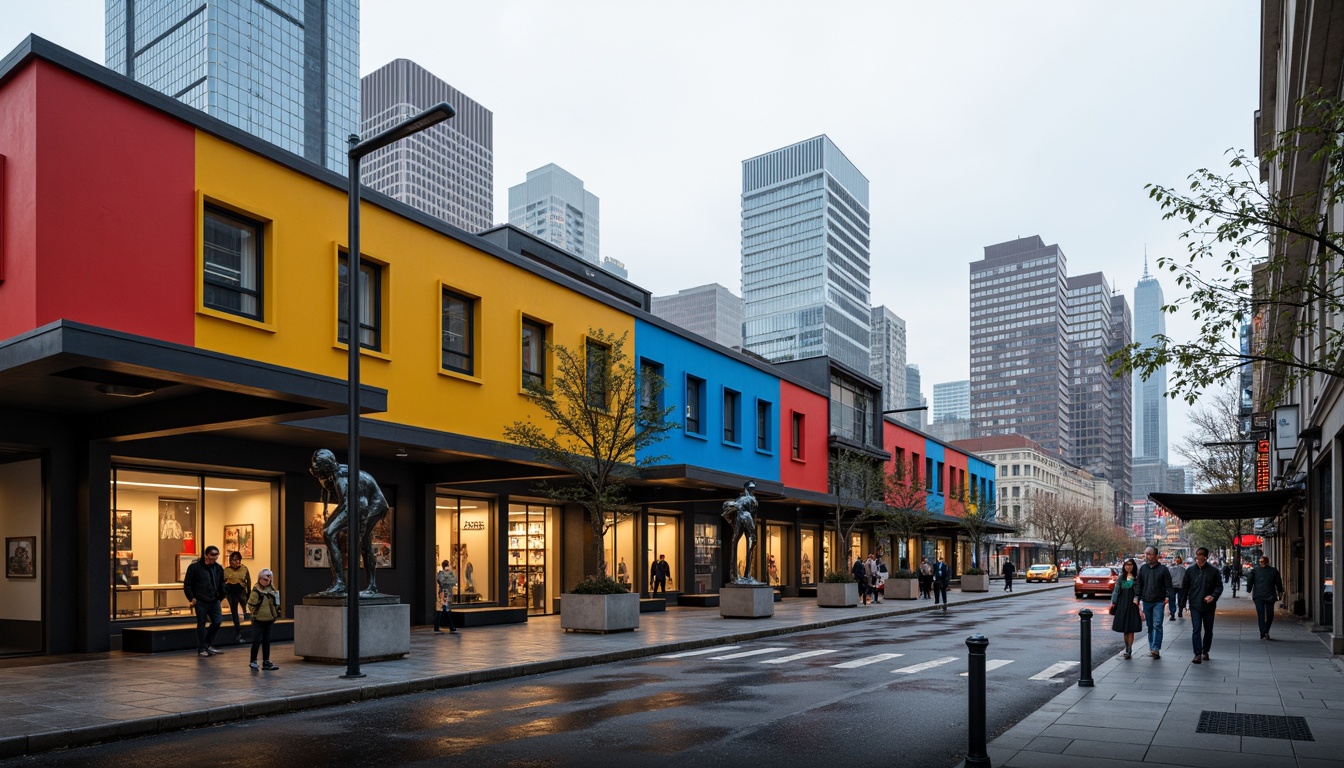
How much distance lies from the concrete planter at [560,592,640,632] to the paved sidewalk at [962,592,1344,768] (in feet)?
30.9

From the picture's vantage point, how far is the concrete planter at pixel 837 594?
3278 cm

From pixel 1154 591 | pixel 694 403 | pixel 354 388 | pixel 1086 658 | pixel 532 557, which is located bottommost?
pixel 532 557

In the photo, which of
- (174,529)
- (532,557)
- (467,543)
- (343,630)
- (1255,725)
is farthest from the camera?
(532,557)

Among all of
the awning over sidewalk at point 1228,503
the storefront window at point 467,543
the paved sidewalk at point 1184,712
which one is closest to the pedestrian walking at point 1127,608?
the paved sidewalk at point 1184,712

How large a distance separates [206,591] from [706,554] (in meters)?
21.3

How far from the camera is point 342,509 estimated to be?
15.7m

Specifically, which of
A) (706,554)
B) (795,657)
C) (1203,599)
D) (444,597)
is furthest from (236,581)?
(706,554)

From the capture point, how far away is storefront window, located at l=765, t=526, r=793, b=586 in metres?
40.1

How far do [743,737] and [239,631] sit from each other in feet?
37.6

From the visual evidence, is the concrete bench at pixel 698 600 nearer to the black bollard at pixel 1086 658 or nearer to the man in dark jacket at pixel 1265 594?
the man in dark jacket at pixel 1265 594

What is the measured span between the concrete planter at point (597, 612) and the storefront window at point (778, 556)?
18901mm

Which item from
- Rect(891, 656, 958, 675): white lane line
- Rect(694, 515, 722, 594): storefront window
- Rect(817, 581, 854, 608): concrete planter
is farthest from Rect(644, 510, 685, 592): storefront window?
Rect(891, 656, 958, 675): white lane line

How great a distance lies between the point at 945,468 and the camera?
6212 centimetres

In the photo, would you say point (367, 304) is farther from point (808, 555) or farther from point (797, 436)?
point (808, 555)
